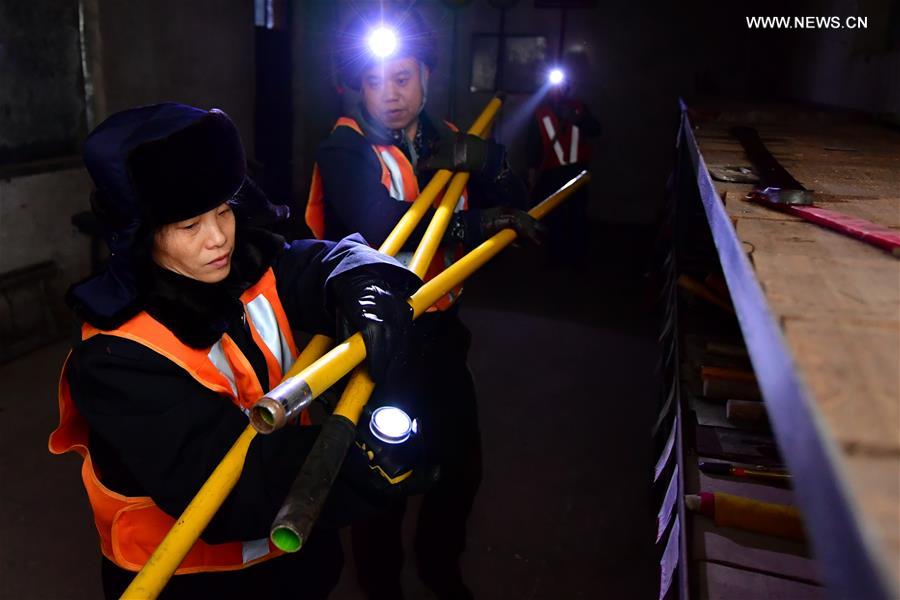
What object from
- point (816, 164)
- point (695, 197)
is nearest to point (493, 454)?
point (695, 197)

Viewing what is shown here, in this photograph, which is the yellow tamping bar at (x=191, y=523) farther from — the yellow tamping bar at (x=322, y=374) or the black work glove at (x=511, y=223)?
the black work glove at (x=511, y=223)

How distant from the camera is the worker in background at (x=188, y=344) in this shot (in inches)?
49.8

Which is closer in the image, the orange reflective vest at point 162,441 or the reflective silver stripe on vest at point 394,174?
the orange reflective vest at point 162,441

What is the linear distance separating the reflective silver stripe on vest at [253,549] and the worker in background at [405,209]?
0.72m

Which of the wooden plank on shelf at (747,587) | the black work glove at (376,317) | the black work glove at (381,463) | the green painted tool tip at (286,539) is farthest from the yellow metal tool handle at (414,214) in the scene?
the wooden plank on shelf at (747,587)

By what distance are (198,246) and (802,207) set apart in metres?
1.14

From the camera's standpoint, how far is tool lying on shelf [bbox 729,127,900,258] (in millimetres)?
984

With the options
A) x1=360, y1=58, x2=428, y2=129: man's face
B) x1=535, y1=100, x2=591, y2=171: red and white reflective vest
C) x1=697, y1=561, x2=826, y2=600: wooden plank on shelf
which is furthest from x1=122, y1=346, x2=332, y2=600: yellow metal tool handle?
x1=535, y1=100, x2=591, y2=171: red and white reflective vest

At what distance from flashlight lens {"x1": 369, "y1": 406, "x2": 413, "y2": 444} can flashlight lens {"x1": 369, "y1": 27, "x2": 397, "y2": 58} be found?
132 centimetres

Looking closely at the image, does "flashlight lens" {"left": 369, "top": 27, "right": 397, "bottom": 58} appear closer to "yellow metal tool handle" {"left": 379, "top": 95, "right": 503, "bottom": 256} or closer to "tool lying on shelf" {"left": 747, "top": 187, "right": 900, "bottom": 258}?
"yellow metal tool handle" {"left": 379, "top": 95, "right": 503, "bottom": 256}

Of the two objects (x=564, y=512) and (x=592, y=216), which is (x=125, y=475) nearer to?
(x=564, y=512)

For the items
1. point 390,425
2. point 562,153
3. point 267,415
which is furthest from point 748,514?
point 562,153

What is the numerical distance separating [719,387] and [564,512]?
1.27 m

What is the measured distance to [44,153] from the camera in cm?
462
